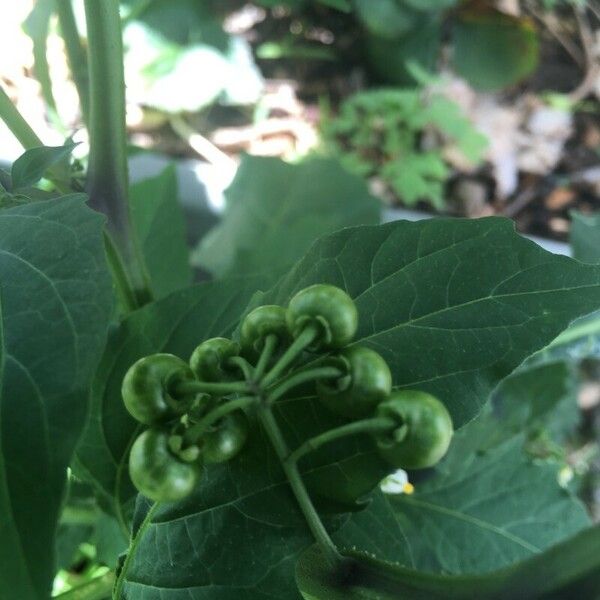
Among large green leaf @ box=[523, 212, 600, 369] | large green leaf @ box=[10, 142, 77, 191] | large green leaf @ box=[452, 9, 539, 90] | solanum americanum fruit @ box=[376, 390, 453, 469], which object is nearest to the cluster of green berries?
solanum americanum fruit @ box=[376, 390, 453, 469]

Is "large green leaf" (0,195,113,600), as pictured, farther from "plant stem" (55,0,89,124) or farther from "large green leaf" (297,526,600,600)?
"plant stem" (55,0,89,124)

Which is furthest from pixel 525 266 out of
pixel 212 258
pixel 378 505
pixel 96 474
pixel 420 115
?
pixel 420 115

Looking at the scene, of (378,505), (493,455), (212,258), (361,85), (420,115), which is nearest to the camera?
(378,505)

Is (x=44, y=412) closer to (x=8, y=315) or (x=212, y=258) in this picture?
(x=8, y=315)

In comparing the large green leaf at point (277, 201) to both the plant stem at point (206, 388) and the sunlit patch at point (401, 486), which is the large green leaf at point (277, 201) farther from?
the plant stem at point (206, 388)

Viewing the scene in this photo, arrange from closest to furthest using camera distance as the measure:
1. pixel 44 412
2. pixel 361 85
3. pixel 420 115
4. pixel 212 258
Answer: pixel 44 412, pixel 212 258, pixel 420 115, pixel 361 85


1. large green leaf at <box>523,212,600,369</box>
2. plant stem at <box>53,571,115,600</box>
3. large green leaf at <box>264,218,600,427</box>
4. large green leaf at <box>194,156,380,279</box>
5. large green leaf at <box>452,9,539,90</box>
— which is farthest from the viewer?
large green leaf at <box>452,9,539,90</box>

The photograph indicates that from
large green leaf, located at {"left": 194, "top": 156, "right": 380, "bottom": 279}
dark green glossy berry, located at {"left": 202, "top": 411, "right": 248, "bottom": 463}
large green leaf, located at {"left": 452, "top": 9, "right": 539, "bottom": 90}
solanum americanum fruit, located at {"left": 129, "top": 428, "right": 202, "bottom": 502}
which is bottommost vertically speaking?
large green leaf, located at {"left": 452, "top": 9, "right": 539, "bottom": 90}
